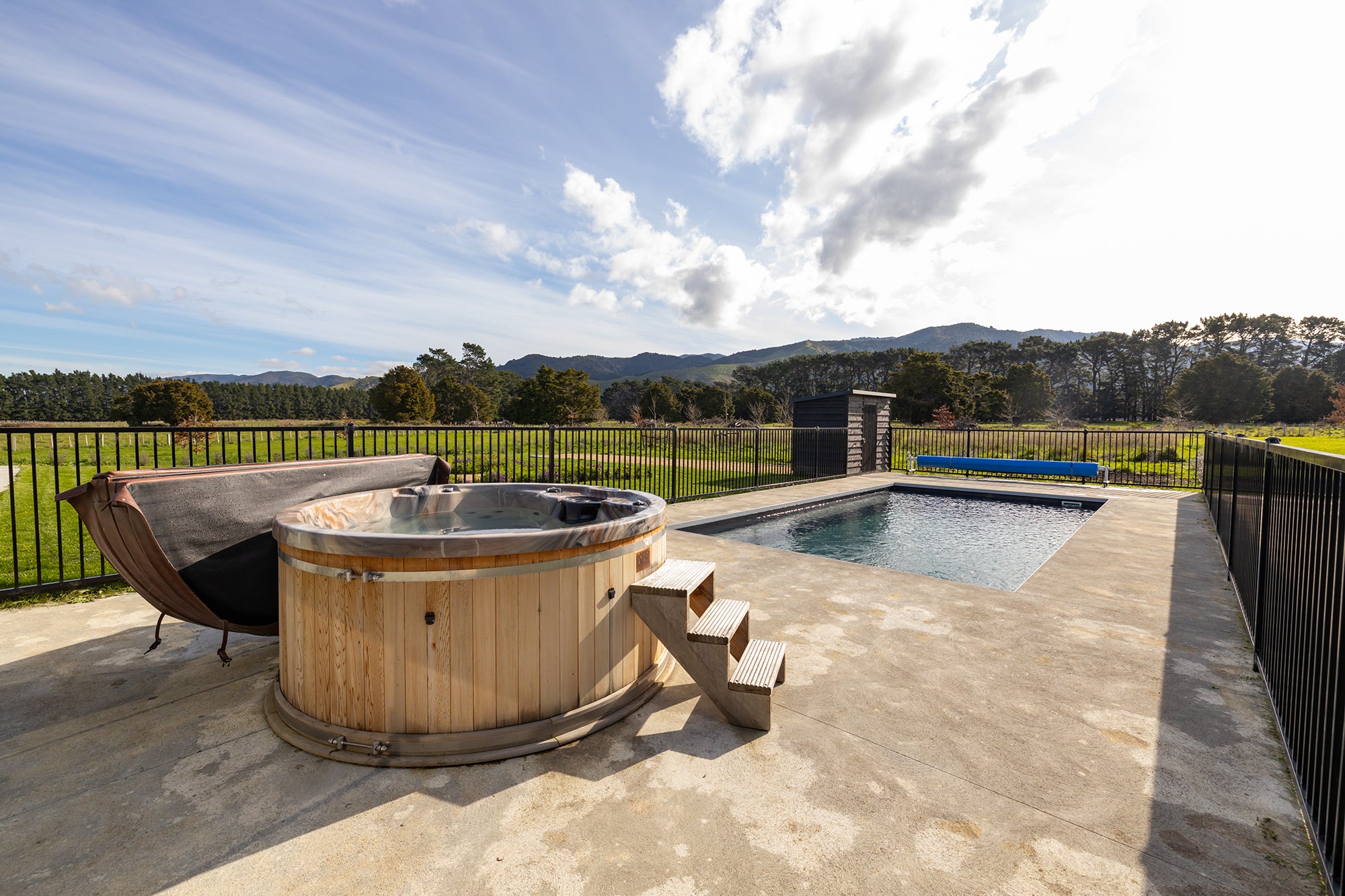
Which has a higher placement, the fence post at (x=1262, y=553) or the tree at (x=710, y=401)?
the tree at (x=710, y=401)

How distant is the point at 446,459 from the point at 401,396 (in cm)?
3749

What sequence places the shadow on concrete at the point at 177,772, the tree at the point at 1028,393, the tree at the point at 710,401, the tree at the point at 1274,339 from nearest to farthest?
the shadow on concrete at the point at 177,772 < the tree at the point at 1028,393 < the tree at the point at 710,401 < the tree at the point at 1274,339

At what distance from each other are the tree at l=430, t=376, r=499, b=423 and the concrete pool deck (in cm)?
4548

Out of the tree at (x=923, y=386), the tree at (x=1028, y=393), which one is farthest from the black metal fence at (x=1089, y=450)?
the tree at (x=1028, y=393)

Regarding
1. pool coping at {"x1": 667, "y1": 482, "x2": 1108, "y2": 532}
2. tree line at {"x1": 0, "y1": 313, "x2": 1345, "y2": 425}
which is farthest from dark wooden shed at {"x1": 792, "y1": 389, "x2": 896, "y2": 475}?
tree line at {"x1": 0, "y1": 313, "x2": 1345, "y2": 425}

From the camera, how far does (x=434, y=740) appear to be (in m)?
2.03

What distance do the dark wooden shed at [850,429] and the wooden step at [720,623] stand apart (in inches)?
374

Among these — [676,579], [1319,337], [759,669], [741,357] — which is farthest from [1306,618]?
[741,357]

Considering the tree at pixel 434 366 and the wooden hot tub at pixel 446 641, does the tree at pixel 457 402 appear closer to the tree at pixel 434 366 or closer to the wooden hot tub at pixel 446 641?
the tree at pixel 434 366

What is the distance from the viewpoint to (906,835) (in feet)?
5.46

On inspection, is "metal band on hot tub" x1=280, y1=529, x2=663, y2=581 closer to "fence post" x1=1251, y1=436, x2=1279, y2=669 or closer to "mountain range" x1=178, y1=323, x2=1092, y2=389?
"fence post" x1=1251, y1=436, x2=1279, y2=669

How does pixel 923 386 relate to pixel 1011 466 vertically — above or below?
above

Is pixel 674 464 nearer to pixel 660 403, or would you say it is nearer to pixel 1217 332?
pixel 660 403

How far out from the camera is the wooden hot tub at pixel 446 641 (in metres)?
2.00
